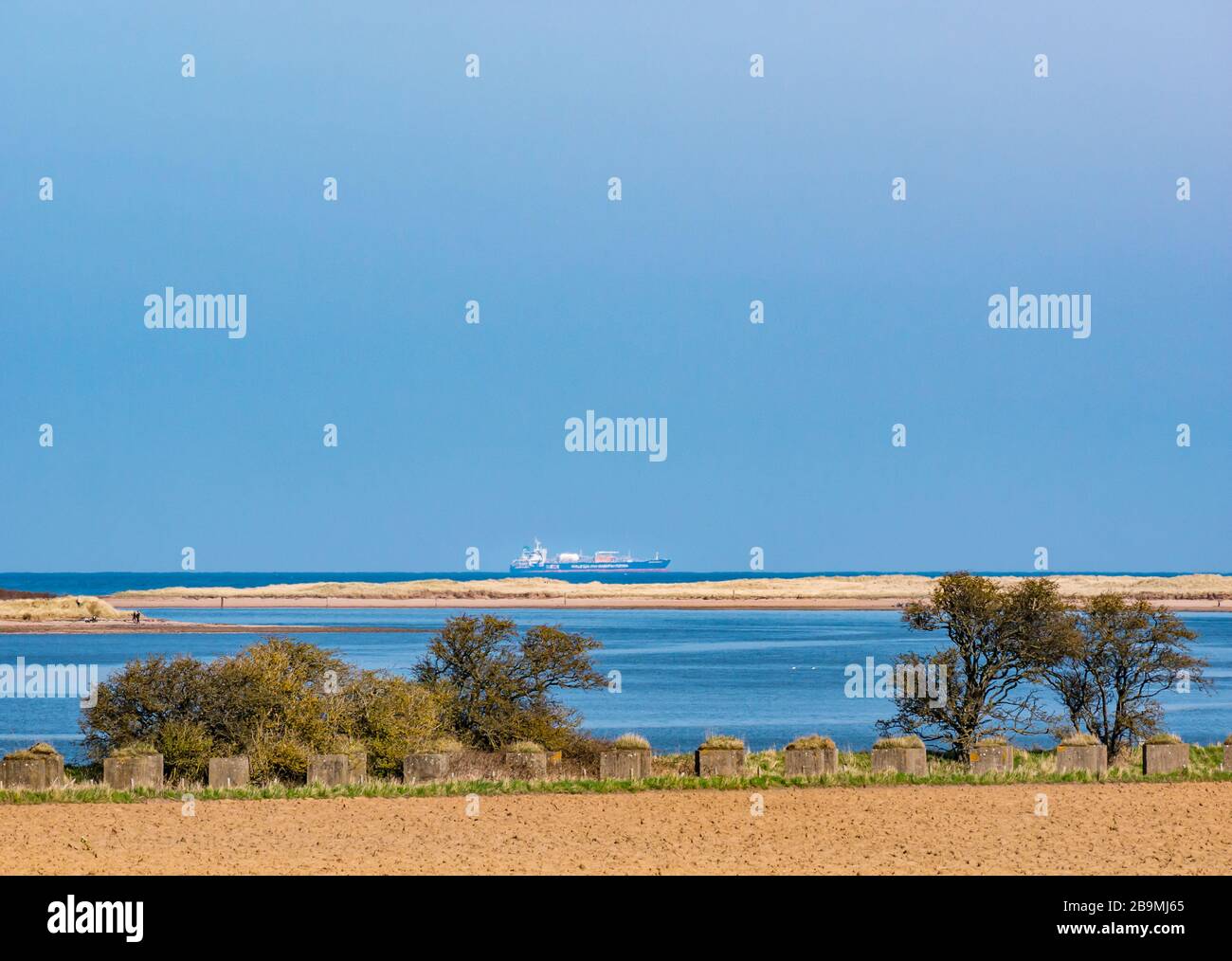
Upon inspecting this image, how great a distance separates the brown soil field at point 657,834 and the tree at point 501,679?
5.25 meters

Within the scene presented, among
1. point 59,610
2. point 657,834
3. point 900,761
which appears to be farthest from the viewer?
point 59,610

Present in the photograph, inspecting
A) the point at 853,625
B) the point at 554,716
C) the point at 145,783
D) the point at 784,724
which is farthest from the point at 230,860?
the point at 853,625

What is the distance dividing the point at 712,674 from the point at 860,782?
40.2 m

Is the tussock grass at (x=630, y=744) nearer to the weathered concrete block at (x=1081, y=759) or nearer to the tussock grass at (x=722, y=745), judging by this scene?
the tussock grass at (x=722, y=745)

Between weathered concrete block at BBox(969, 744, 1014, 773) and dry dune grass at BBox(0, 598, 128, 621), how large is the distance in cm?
9680

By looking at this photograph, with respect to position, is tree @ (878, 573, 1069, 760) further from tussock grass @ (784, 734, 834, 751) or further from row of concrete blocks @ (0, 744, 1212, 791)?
tussock grass @ (784, 734, 834, 751)

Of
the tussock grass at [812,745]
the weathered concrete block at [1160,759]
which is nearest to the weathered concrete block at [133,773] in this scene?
the tussock grass at [812,745]

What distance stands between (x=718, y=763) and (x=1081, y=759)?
17.2 feet

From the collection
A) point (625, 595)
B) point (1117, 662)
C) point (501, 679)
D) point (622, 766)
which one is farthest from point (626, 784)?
point (625, 595)

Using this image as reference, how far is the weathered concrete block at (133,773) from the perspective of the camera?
18516 millimetres

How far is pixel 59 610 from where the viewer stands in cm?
11338

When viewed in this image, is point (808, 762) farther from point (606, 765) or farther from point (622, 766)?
point (606, 765)

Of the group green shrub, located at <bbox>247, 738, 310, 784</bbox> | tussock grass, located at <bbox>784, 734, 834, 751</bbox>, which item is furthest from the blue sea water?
tussock grass, located at <bbox>784, 734, 834, 751</bbox>

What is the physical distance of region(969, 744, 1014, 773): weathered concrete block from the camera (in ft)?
68.9
